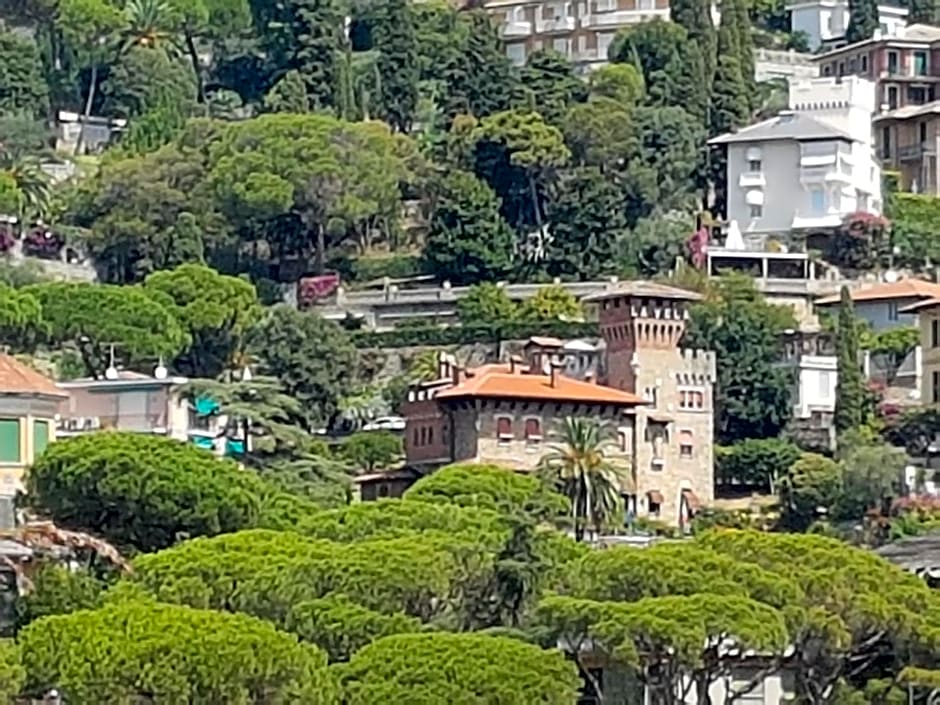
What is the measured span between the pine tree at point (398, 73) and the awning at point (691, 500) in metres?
29.3

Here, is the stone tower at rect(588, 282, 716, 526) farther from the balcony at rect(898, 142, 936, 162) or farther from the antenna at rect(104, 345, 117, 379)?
the balcony at rect(898, 142, 936, 162)

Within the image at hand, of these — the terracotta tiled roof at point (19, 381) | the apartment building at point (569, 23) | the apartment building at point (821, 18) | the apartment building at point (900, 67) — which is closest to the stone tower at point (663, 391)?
the terracotta tiled roof at point (19, 381)

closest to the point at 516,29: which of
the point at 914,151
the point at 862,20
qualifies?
the point at 862,20

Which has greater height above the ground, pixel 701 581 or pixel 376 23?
pixel 376 23

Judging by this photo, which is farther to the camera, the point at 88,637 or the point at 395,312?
the point at 395,312

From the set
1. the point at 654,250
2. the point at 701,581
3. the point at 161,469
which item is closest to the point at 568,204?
the point at 654,250

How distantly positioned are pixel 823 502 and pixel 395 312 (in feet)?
65.7

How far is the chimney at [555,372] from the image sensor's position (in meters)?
87.6

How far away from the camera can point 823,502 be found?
8288 centimetres

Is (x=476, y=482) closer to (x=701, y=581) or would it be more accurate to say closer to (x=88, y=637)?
(x=701, y=581)

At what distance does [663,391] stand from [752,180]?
55.5 feet

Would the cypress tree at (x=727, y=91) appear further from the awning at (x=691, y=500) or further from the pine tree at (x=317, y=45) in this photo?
the awning at (x=691, y=500)

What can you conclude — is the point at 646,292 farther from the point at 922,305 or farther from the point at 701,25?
the point at 701,25

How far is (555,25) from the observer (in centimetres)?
12425
